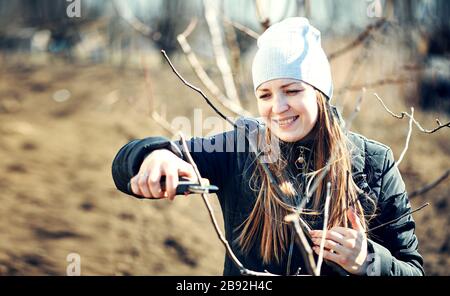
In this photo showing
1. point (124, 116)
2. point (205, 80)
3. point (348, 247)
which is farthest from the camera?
point (124, 116)

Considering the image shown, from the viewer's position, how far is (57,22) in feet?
20.9

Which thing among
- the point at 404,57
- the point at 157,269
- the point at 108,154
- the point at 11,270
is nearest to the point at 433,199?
the point at 404,57

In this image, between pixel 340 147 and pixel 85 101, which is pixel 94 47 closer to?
Answer: pixel 85 101

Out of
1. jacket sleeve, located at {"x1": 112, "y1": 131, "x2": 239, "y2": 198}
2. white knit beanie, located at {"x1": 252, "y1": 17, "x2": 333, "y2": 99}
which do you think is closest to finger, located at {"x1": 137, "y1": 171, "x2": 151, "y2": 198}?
jacket sleeve, located at {"x1": 112, "y1": 131, "x2": 239, "y2": 198}

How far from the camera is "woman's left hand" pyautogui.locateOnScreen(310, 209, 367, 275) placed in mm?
1236

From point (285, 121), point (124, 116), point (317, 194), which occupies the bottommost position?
point (317, 194)

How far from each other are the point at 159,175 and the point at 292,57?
1.67ft

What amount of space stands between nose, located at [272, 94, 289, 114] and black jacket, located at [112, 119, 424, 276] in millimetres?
111

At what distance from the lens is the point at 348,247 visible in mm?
1237

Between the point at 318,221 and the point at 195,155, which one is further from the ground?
the point at 195,155

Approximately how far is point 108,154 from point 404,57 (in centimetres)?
236

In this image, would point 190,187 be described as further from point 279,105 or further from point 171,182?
point 279,105

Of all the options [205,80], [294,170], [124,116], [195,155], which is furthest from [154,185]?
[124,116]

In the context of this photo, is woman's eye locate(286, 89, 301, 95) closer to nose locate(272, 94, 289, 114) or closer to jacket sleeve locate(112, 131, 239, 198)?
nose locate(272, 94, 289, 114)
